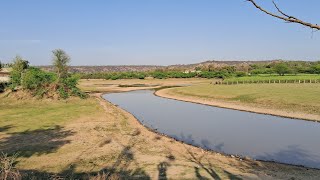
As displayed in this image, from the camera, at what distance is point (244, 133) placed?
901 inches

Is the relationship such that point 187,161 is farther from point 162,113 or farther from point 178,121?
point 162,113

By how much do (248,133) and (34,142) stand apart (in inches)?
524

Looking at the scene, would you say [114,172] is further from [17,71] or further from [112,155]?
[17,71]

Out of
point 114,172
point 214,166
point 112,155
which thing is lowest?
point 214,166

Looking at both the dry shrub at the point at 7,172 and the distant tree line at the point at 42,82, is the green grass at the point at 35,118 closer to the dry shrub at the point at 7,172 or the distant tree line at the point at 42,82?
the distant tree line at the point at 42,82

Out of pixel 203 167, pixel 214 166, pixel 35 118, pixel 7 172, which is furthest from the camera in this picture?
pixel 35 118

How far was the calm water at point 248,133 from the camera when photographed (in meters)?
17.3

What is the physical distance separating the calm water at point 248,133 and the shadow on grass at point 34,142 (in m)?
7.22

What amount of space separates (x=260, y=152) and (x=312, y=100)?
1999 centimetres

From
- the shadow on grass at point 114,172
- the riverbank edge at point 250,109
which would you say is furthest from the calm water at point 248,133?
the shadow on grass at point 114,172

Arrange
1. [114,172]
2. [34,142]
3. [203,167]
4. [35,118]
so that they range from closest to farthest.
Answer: [114,172]
[203,167]
[34,142]
[35,118]

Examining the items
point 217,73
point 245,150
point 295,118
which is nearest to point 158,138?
point 245,150

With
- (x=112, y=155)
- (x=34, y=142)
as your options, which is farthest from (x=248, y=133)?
(x=34, y=142)

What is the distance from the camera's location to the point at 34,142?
1773cm
